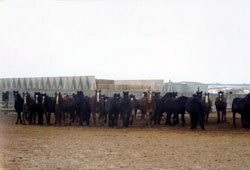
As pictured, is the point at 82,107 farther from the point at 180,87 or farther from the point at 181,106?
the point at 180,87

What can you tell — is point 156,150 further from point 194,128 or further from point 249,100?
point 249,100

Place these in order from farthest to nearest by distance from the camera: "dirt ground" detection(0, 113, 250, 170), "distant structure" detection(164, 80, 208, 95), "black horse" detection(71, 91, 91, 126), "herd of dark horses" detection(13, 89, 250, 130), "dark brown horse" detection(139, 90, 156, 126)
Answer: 1. "distant structure" detection(164, 80, 208, 95)
2. "black horse" detection(71, 91, 91, 126)
3. "dark brown horse" detection(139, 90, 156, 126)
4. "herd of dark horses" detection(13, 89, 250, 130)
5. "dirt ground" detection(0, 113, 250, 170)

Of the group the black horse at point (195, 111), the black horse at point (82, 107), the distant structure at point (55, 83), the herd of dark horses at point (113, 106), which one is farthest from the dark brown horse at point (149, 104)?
the distant structure at point (55, 83)

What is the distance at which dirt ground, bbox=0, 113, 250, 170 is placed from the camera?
896cm

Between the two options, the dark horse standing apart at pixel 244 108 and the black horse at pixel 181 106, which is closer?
the dark horse standing apart at pixel 244 108

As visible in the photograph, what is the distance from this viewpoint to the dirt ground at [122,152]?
29.4ft

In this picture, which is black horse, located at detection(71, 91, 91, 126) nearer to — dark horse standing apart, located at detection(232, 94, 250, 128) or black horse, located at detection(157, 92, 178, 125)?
black horse, located at detection(157, 92, 178, 125)

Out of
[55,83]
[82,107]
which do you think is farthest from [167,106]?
[55,83]

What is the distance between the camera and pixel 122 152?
35.3ft

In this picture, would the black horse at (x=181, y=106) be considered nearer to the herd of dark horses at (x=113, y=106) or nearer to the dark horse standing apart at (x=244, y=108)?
the herd of dark horses at (x=113, y=106)

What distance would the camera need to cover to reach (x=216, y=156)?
10.3 metres

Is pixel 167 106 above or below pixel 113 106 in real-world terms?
below


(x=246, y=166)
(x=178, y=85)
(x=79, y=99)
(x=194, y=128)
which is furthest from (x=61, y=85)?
(x=246, y=166)

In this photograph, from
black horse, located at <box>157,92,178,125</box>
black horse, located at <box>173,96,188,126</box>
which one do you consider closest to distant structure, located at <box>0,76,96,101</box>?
black horse, located at <box>157,92,178,125</box>
